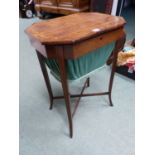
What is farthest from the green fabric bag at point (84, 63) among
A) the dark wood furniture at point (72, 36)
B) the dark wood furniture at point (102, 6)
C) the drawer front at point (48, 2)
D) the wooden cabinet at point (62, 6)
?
the drawer front at point (48, 2)

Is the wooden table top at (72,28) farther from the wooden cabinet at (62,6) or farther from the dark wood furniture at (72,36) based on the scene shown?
the wooden cabinet at (62,6)

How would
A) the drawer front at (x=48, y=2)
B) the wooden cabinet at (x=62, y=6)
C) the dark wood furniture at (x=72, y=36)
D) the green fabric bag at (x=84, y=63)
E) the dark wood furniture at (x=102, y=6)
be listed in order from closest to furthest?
the dark wood furniture at (x=72, y=36) → the green fabric bag at (x=84, y=63) → the dark wood furniture at (x=102, y=6) → the wooden cabinet at (x=62, y=6) → the drawer front at (x=48, y=2)

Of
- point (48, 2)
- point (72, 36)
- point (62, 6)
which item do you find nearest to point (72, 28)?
point (72, 36)

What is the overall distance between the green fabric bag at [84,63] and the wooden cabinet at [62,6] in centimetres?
180

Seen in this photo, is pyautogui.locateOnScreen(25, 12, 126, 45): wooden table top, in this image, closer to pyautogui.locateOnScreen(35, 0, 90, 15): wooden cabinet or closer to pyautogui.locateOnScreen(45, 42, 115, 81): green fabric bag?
pyautogui.locateOnScreen(45, 42, 115, 81): green fabric bag

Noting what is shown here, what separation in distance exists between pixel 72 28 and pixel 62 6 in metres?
2.19

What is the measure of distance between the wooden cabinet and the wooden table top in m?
1.66

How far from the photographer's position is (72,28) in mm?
1077

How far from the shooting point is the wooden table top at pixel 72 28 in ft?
3.10

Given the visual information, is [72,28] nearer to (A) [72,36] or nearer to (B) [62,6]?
(A) [72,36]

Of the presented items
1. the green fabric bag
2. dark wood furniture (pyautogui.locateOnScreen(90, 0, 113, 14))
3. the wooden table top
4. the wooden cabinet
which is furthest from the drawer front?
the green fabric bag
